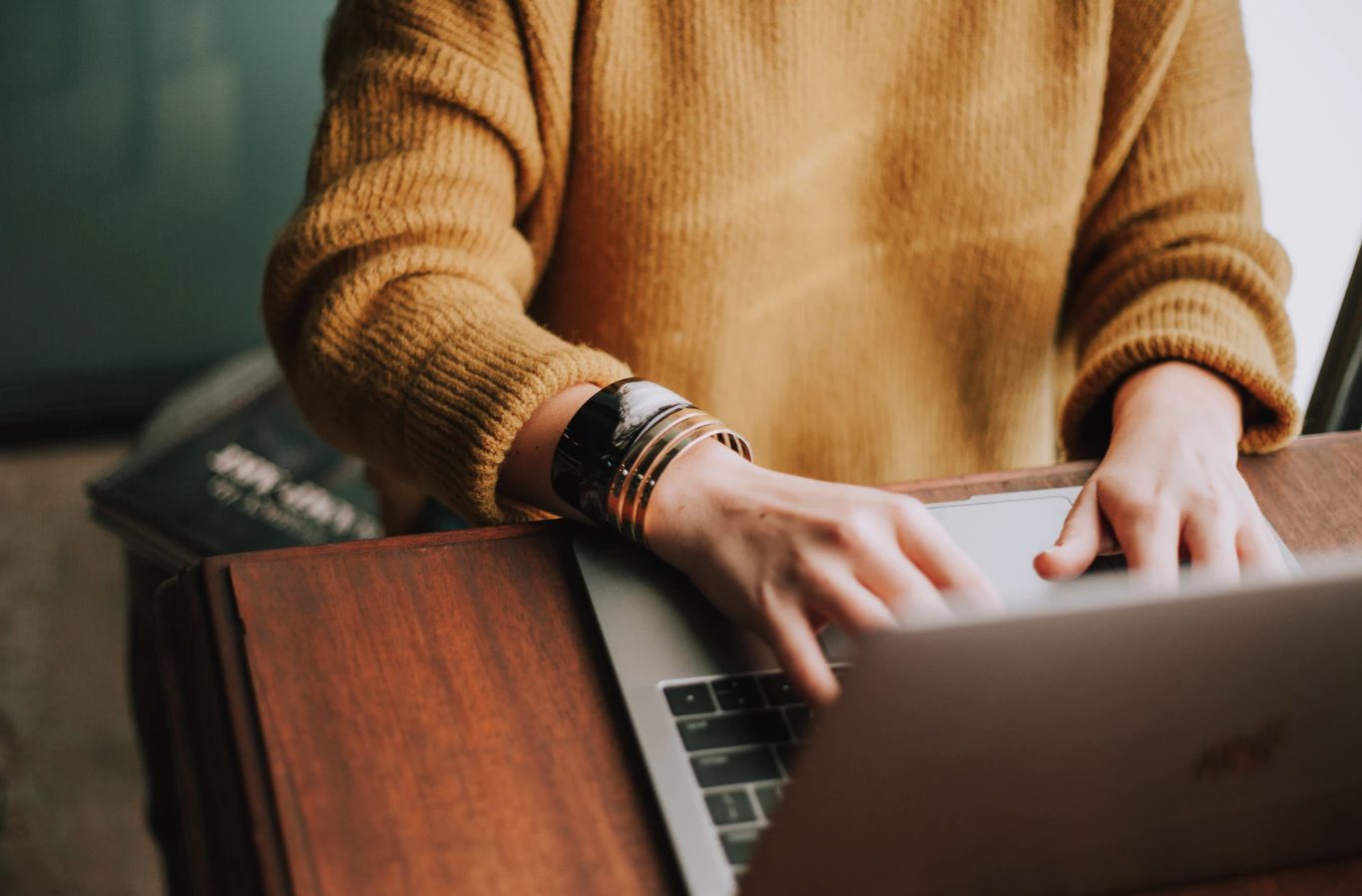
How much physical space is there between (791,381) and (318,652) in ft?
1.59

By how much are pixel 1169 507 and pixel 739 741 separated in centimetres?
26

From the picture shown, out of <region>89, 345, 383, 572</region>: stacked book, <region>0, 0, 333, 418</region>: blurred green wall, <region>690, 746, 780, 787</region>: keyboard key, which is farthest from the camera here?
<region>0, 0, 333, 418</region>: blurred green wall

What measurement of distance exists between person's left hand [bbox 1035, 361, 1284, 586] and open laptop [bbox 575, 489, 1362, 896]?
14 centimetres

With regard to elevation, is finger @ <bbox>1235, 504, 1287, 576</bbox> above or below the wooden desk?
above

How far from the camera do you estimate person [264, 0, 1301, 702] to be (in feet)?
1.71

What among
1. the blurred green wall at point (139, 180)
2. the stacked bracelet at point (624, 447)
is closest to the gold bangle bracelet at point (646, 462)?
the stacked bracelet at point (624, 447)

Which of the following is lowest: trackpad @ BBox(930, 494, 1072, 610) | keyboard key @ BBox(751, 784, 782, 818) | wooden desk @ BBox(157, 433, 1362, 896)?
wooden desk @ BBox(157, 433, 1362, 896)

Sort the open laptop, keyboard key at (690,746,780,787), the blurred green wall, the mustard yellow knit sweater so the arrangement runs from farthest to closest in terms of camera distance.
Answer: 1. the blurred green wall
2. the mustard yellow knit sweater
3. keyboard key at (690,746,780,787)
4. the open laptop

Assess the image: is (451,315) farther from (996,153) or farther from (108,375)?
(108,375)

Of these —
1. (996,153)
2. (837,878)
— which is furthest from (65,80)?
(837,878)

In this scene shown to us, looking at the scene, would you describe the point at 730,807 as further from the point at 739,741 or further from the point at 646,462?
the point at 646,462

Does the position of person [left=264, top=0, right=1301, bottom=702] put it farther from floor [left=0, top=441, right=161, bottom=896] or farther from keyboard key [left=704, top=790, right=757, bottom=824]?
floor [left=0, top=441, right=161, bottom=896]

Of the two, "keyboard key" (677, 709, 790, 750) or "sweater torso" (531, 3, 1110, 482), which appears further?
"sweater torso" (531, 3, 1110, 482)

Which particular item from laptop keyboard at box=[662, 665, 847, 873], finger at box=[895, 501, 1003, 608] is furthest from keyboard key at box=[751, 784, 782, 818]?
finger at box=[895, 501, 1003, 608]
